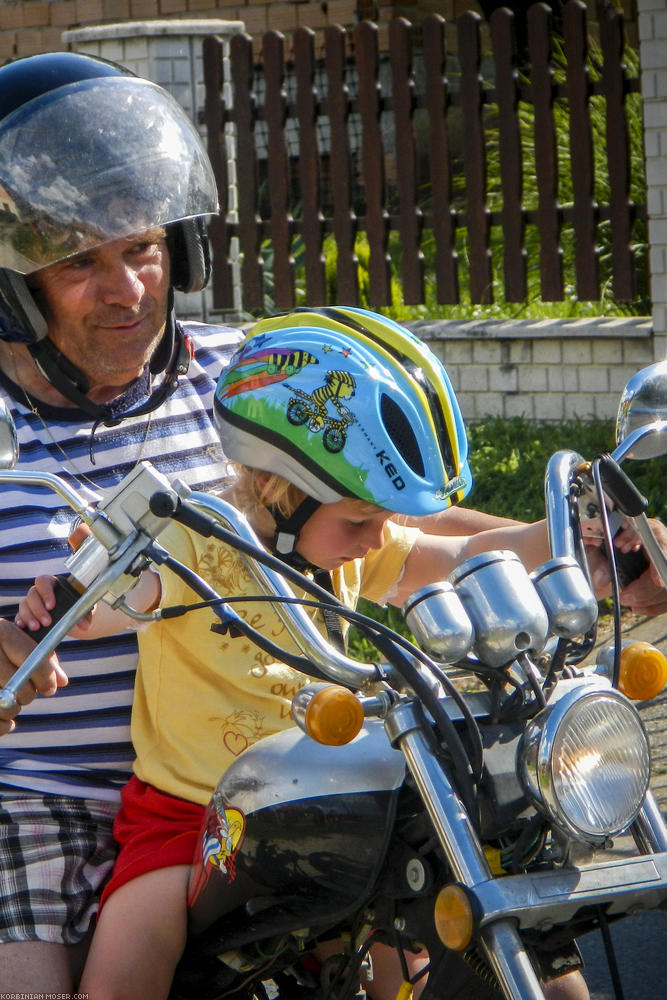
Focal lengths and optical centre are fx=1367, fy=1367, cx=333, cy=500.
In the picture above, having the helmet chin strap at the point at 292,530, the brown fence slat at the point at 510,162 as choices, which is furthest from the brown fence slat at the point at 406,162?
the helmet chin strap at the point at 292,530

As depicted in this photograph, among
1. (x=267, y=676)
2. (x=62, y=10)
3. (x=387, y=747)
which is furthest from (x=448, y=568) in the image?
(x=62, y=10)

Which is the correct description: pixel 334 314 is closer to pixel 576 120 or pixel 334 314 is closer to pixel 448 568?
pixel 448 568

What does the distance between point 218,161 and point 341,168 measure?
811 millimetres

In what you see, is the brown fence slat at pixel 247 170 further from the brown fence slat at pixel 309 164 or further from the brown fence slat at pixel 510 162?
the brown fence slat at pixel 510 162

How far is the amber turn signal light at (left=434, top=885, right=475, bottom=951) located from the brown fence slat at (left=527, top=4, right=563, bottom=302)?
6.39 m

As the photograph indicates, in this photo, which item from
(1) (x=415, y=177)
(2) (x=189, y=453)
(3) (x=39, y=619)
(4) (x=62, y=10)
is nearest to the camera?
(3) (x=39, y=619)

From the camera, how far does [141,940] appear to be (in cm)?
176

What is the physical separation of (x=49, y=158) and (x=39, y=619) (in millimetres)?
1062

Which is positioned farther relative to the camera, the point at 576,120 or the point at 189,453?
the point at 576,120

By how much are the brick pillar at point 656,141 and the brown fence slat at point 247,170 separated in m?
2.49

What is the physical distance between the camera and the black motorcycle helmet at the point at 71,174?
7.60ft

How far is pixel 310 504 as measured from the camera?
183cm

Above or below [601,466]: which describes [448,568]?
below

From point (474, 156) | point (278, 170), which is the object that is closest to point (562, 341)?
point (474, 156)
